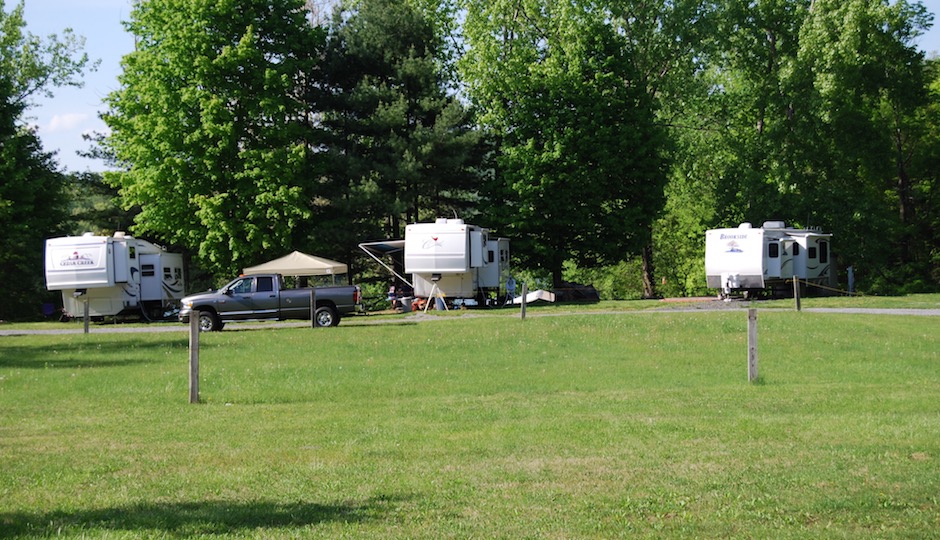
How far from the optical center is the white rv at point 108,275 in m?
38.0

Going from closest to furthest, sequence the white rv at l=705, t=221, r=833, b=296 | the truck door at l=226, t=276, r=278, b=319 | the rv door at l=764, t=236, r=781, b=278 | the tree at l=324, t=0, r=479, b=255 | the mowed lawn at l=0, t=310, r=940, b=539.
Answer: the mowed lawn at l=0, t=310, r=940, b=539 → the truck door at l=226, t=276, r=278, b=319 → the white rv at l=705, t=221, r=833, b=296 → the rv door at l=764, t=236, r=781, b=278 → the tree at l=324, t=0, r=479, b=255

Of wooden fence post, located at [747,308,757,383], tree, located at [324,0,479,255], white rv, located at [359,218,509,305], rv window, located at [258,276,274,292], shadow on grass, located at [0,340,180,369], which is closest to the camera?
wooden fence post, located at [747,308,757,383]

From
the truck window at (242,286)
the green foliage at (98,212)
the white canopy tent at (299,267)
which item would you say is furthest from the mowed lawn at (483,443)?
the green foliage at (98,212)

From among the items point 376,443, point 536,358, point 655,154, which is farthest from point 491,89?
point 376,443

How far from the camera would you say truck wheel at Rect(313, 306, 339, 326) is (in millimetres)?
31756

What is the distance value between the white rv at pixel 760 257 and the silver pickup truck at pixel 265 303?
16028 millimetres

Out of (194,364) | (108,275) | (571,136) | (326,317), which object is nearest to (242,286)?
(326,317)

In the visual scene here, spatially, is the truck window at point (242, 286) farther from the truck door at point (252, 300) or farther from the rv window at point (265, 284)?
the rv window at point (265, 284)

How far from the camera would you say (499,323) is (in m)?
28.3

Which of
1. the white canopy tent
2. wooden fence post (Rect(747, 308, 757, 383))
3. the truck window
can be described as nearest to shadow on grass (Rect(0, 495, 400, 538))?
wooden fence post (Rect(747, 308, 757, 383))

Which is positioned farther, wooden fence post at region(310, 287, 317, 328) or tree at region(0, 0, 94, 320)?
tree at region(0, 0, 94, 320)

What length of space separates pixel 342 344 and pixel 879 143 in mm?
34486

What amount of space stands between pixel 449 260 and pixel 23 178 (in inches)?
830

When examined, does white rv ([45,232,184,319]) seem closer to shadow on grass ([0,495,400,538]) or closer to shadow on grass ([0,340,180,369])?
shadow on grass ([0,340,180,369])
